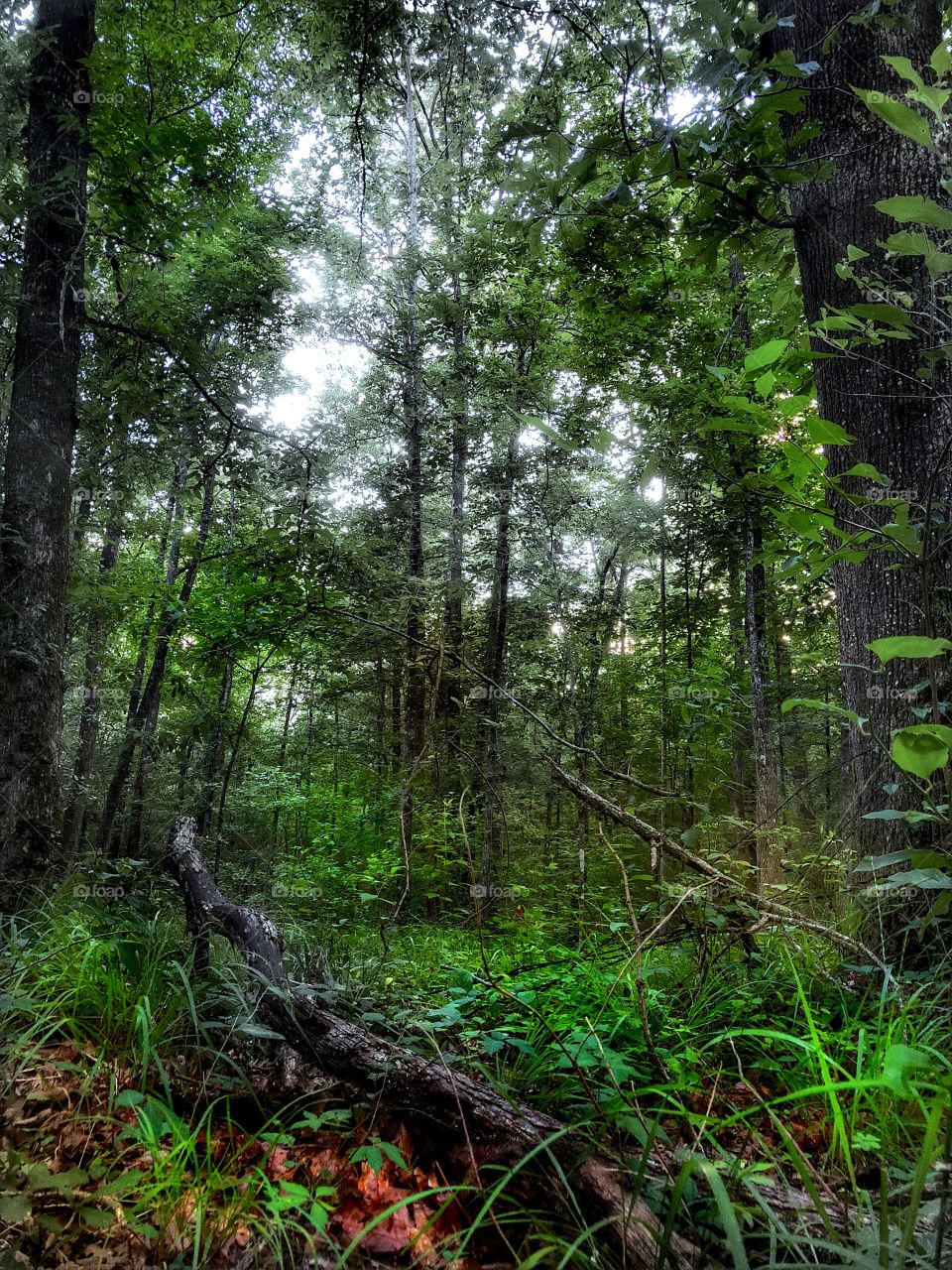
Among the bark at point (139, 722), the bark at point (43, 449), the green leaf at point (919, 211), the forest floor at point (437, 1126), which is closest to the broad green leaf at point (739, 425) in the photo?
the green leaf at point (919, 211)

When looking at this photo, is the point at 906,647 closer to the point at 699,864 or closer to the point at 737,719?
the point at 699,864

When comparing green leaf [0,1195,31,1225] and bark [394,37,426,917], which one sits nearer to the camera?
green leaf [0,1195,31,1225]

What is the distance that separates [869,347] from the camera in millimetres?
2439

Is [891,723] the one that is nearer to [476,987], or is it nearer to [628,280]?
[476,987]

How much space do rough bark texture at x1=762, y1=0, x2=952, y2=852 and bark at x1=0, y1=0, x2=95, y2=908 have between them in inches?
177

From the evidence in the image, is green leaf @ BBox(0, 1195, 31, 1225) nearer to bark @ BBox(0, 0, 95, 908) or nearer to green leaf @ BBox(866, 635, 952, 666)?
green leaf @ BBox(866, 635, 952, 666)

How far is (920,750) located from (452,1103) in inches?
61.5

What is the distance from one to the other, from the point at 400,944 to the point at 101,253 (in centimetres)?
600

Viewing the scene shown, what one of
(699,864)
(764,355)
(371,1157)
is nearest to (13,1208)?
(371,1157)

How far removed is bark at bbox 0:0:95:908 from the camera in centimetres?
376

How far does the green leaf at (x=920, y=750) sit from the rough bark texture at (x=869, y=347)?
1.27m

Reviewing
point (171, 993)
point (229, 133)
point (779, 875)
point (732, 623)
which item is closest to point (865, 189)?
point (171, 993)

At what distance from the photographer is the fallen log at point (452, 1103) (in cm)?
128

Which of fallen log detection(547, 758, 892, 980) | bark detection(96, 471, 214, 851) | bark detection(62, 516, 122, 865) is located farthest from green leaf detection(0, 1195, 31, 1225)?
bark detection(96, 471, 214, 851)
